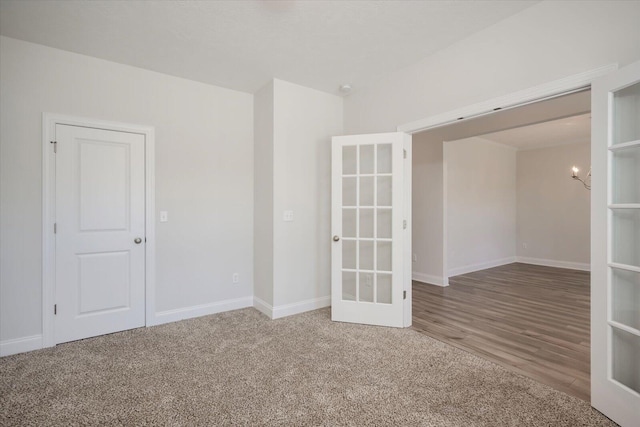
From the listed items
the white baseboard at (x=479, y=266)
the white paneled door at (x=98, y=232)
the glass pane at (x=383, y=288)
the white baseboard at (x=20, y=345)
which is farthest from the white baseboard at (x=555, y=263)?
the white baseboard at (x=20, y=345)

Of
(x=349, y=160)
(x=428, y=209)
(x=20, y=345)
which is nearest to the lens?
(x=20, y=345)

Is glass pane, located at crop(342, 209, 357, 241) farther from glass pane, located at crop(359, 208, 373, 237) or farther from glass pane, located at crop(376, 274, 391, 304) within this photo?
glass pane, located at crop(376, 274, 391, 304)

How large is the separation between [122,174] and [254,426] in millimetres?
2695

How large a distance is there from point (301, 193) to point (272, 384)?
2.12 meters

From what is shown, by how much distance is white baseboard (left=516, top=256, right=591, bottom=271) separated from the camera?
630cm

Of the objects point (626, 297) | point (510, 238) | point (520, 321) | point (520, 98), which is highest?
point (520, 98)

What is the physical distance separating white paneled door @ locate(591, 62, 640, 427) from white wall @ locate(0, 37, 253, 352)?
3293 mm

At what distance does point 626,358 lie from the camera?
172cm

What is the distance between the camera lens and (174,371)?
2.30m

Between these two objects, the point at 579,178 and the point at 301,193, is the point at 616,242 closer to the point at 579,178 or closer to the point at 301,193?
the point at 301,193

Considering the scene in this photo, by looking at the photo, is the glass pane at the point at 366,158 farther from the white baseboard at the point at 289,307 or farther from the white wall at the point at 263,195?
the white baseboard at the point at 289,307

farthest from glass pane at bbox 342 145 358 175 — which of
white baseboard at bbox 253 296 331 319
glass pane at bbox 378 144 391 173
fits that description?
white baseboard at bbox 253 296 331 319

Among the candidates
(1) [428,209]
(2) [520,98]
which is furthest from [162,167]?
(1) [428,209]

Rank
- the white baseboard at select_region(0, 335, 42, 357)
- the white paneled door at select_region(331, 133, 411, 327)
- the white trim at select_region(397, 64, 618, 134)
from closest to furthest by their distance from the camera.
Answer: the white trim at select_region(397, 64, 618, 134) < the white baseboard at select_region(0, 335, 42, 357) < the white paneled door at select_region(331, 133, 411, 327)
